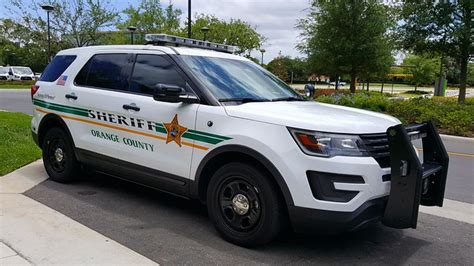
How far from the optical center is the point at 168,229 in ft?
14.4

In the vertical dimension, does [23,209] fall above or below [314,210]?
below

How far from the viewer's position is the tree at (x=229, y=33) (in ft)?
133

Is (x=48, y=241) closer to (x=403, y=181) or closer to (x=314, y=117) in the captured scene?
(x=314, y=117)

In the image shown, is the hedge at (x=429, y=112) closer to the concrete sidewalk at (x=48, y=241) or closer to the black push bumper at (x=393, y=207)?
the black push bumper at (x=393, y=207)

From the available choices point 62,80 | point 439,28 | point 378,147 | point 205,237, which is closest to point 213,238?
point 205,237

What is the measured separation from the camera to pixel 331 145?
138 inches

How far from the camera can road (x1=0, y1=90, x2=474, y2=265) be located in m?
3.81

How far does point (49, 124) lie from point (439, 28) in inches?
577

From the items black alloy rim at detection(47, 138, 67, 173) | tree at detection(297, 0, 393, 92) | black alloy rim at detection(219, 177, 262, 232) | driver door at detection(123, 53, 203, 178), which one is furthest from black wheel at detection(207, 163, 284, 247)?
tree at detection(297, 0, 393, 92)

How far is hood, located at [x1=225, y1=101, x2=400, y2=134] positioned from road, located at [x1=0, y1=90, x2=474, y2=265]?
1113 millimetres

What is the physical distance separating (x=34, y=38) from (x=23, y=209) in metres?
35.1

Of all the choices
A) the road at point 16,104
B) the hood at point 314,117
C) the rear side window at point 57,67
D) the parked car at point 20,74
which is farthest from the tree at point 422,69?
the hood at point 314,117

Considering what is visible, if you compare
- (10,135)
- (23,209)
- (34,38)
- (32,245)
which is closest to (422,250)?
(32,245)

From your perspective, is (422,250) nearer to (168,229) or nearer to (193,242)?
(193,242)
